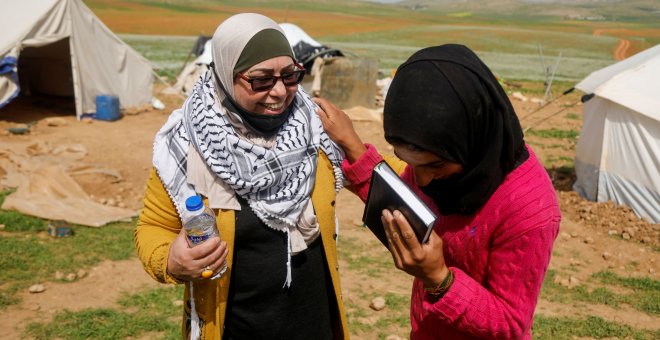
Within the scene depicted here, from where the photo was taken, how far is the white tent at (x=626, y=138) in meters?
7.27

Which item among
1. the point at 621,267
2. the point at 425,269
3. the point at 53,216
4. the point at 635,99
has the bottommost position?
the point at 53,216

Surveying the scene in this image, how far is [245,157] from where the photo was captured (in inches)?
83.2

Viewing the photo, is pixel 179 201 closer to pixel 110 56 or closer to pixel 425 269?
pixel 425 269

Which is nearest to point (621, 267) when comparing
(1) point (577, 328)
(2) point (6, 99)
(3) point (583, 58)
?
(1) point (577, 328)

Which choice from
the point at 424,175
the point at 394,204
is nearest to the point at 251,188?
the point at 394,204

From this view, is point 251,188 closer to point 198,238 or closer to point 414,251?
point 198,238

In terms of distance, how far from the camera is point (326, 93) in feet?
48.3

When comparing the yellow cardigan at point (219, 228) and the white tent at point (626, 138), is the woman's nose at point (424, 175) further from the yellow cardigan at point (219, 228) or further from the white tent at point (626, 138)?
the white tent at point (626, 138)

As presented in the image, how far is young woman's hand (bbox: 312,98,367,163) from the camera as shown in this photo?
2.20m

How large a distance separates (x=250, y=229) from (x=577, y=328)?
12.1 feet

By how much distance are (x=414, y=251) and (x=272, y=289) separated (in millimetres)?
881

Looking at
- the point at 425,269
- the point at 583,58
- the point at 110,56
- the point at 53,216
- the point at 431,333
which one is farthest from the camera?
the point at 583,58

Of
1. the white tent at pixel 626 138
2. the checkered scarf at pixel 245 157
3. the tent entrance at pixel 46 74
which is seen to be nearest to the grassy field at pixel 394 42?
the tent entrance at pixel 46 74

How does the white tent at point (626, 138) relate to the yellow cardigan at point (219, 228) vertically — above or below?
below
